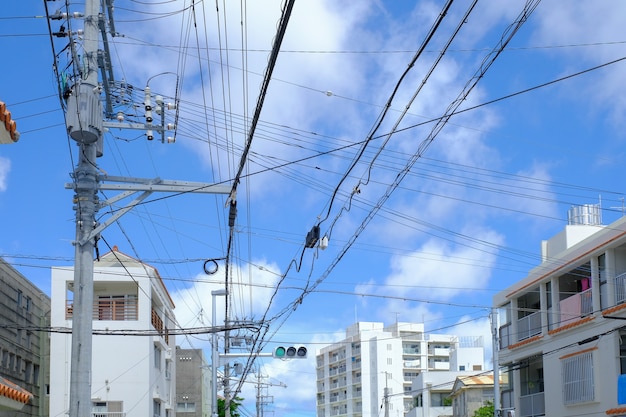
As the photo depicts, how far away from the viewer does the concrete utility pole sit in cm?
1612

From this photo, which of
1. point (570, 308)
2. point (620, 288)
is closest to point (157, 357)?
point (570, 308)

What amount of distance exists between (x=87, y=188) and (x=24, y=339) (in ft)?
65.1

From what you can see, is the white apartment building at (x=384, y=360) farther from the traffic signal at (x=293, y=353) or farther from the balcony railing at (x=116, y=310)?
the traffic signal at (x=293, y=353)

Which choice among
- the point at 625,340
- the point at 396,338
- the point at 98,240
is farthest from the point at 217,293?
the point at 396,338

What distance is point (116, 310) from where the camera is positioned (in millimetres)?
38469

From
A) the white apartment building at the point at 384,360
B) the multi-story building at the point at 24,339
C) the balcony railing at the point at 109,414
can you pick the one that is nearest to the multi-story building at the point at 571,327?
the balcony railing at the point at 109,414

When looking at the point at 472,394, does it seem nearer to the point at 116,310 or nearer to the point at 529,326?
the point at 529,326

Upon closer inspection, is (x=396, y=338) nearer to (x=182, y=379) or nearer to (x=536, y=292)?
(x=182, y=379)

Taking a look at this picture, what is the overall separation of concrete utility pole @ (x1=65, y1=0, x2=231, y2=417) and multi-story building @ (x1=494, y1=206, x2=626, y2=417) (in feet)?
47.1

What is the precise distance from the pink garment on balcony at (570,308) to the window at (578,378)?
1417mm

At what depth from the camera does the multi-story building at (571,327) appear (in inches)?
1089

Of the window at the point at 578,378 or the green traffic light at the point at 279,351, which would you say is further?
the window at the point at 578,378

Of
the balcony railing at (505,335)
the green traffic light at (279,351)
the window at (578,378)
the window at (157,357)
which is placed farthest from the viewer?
the window at (157,357)

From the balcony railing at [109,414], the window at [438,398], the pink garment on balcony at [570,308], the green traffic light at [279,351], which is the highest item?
the pink garment on balcony at [570,308]
